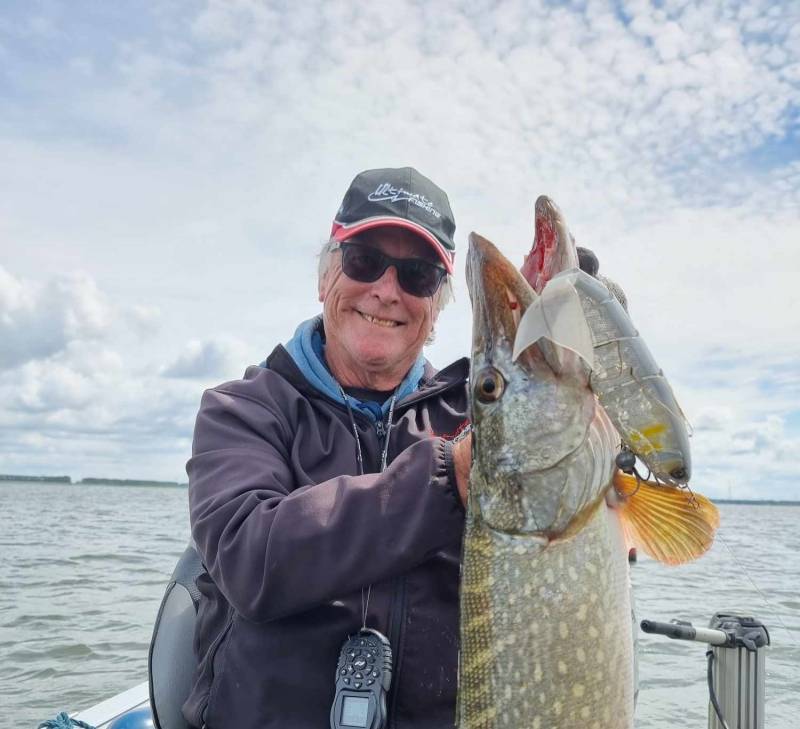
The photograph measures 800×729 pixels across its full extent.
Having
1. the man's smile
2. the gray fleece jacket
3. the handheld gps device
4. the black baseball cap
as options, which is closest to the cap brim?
the black baseball cap

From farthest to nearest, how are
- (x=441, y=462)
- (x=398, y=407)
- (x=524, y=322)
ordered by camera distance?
1. (x=398, y=407)
2. (x=441, y=462)
3. (x=524, y=322)

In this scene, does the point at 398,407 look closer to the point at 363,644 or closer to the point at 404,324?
the point at 404,324

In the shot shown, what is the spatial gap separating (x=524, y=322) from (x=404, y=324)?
130cm

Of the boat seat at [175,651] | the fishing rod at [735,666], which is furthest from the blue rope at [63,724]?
the fishing rod at [735,666]

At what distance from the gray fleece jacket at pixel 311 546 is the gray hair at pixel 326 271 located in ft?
1.24

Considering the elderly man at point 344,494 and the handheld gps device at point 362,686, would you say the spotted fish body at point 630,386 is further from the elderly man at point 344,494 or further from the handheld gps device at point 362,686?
the handheld gps device at point 362,686

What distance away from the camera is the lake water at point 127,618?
6.98 metres

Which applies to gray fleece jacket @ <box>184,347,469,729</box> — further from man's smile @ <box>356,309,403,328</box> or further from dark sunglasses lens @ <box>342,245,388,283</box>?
dark sunglasses lens @ <box>342,245,388,283</box>

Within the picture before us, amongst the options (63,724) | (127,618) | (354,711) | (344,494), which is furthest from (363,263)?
(127,618)

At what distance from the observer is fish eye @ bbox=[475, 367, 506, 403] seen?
5.67 feet

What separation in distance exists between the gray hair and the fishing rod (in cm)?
165

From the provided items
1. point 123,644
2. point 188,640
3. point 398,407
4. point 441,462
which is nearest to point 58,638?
point 123,644

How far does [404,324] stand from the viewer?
2.88 meters

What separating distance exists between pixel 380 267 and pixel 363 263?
0.22 feet
